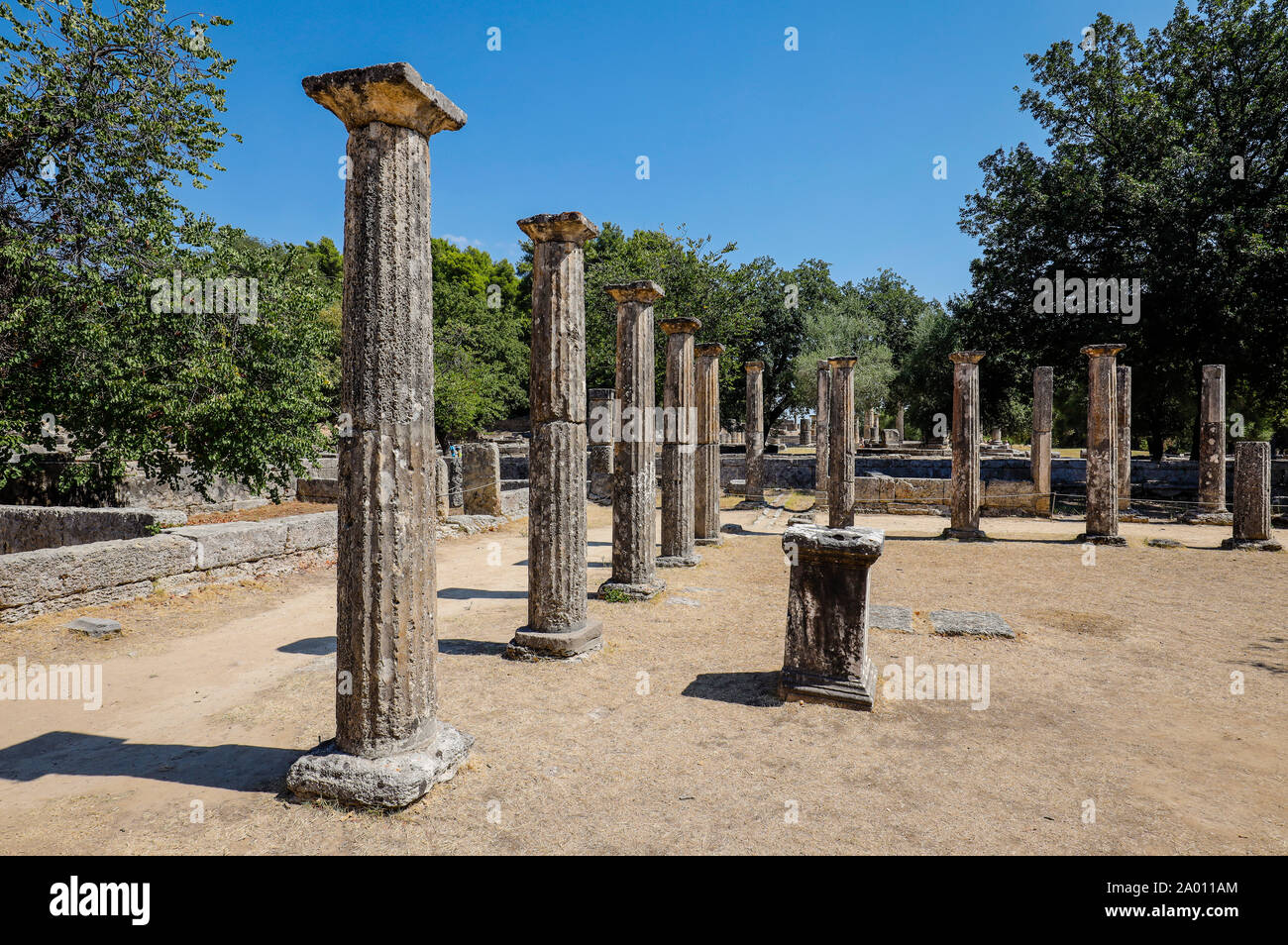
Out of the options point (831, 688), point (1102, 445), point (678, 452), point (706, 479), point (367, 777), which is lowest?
point (831, 688)

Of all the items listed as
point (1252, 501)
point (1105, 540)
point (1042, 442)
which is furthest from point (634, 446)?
point (1042, 442)

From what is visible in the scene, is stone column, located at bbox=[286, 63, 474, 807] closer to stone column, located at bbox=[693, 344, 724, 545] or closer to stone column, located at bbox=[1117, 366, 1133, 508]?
stone column, located at bbox=[693, 344, 724, 545]

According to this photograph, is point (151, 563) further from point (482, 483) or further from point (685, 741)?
point (482, 483)

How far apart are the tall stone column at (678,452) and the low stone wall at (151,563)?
17.5ft

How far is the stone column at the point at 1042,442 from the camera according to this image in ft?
57.5

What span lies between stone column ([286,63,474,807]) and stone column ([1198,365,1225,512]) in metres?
18.8

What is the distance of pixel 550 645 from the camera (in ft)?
19.9

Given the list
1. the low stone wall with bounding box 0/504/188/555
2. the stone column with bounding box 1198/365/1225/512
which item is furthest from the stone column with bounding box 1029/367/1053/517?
the low stone wall with bounding box 0/504/188/555

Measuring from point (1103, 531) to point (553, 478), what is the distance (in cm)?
1178

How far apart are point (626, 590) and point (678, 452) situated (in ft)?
8.59

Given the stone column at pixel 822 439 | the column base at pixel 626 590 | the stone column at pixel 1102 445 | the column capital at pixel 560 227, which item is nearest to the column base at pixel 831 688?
the column base at pixel 626 590

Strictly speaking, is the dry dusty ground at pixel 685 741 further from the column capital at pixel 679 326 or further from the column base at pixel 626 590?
the column capital at pixel 679 326

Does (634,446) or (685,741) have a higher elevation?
(634,446)
